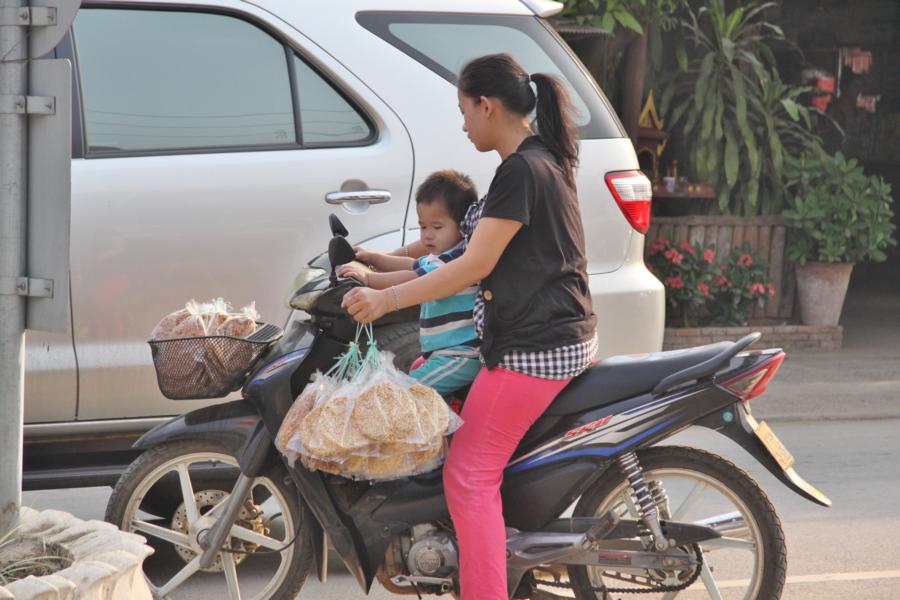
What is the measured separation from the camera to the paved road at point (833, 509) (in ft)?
15.3

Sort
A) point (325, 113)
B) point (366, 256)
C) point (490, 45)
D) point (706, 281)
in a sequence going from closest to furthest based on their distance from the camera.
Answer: point (366, 256)
point (325, 113)
point (490, 45)
point (706, 281)

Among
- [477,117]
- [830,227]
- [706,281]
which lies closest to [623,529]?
[477,117]

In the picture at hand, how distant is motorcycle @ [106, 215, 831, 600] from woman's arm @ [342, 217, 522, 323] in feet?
0.61

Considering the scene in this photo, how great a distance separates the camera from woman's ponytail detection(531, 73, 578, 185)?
141 inches

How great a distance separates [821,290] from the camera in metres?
10.0

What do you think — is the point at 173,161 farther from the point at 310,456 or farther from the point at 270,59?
the point at 310,456

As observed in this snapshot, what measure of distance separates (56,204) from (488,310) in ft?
4.03

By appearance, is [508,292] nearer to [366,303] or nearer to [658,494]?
[366,303]

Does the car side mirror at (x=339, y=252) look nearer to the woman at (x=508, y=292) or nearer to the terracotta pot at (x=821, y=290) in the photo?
the woman at (x=508, y=292)

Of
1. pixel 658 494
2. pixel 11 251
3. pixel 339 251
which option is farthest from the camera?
pixel 658 494

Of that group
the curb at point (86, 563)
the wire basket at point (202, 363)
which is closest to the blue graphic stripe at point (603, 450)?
the wire basket at point (202, 363)

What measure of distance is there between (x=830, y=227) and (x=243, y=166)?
617 centimetres

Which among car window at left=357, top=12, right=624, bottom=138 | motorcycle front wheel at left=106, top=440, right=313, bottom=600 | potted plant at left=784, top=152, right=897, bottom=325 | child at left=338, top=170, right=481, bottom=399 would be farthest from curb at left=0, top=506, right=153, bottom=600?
potted plant at left=784, top=152, right=897, bottom=325

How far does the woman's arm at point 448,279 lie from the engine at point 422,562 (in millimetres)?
729
